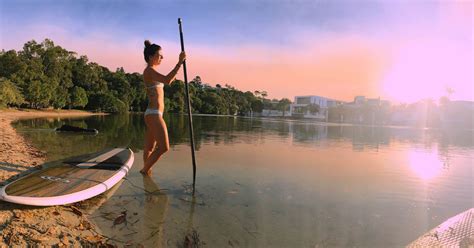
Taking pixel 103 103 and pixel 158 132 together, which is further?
pixel 103 103

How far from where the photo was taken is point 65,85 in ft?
158

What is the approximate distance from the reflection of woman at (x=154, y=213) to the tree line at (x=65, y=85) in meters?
32.8

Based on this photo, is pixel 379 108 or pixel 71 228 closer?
pixel 71 228

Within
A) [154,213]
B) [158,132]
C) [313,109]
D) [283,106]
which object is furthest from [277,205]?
[283,106]

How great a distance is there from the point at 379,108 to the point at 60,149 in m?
89.0

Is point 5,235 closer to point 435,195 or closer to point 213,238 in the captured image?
point 213,238

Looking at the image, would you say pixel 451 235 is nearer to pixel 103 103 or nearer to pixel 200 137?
pixel 200 137

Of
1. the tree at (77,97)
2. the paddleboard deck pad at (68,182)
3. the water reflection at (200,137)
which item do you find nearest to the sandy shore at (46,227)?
the paddleboard deck pad at (68,182)

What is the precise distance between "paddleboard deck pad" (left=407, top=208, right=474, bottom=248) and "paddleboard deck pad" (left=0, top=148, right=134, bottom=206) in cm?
384

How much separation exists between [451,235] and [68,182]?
476 centimetres

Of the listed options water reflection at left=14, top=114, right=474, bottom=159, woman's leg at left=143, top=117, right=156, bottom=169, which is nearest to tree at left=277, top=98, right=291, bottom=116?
water reflection at left=14, top=114, right=474, bottom=159

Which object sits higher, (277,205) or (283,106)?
(283,106)

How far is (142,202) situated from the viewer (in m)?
3.75

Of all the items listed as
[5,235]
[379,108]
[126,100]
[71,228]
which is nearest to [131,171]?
[71,228]
